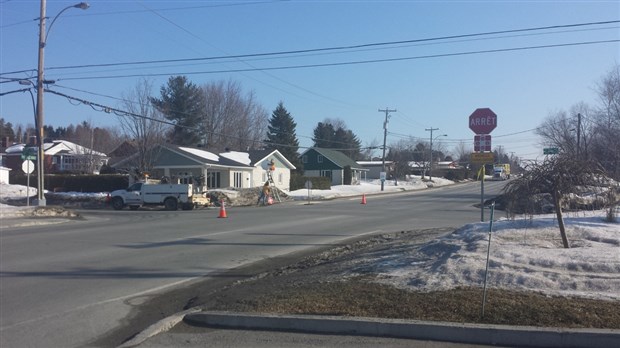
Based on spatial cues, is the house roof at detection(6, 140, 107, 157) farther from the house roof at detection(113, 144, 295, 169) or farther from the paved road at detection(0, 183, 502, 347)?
the paved road at detection(0, 183, 502, 347)

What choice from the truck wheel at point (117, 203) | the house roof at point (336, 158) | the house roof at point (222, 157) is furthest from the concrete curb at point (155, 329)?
the house roof at point (336, 158)

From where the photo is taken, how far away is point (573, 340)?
19.1 ft

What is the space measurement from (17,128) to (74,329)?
5765 inches

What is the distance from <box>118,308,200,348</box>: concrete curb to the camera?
6605 mm

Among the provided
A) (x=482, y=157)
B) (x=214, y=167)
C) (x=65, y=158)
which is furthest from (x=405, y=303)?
(x=65, y=158)

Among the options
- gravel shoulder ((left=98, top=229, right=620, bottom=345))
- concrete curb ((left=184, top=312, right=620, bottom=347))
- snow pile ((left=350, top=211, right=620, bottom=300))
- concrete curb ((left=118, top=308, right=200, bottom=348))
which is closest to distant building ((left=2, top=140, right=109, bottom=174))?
gravel shoulder ((left=98, top=229, right=620, bottom=345))

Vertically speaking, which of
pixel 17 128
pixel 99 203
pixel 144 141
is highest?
pixel 17 128

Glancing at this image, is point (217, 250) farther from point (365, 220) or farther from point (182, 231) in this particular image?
point (365, 220)

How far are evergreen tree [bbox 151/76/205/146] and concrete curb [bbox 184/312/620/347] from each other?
215ft

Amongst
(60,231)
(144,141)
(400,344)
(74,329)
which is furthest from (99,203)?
(400,344)

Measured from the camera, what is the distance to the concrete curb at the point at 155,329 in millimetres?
6605

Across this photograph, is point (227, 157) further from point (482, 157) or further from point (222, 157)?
point (482, 157)

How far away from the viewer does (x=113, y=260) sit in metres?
13.2

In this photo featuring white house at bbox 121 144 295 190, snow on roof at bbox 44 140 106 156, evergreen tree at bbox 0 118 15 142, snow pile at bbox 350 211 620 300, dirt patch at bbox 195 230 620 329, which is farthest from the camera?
evergreen tree at bbox 0 118 15 142
